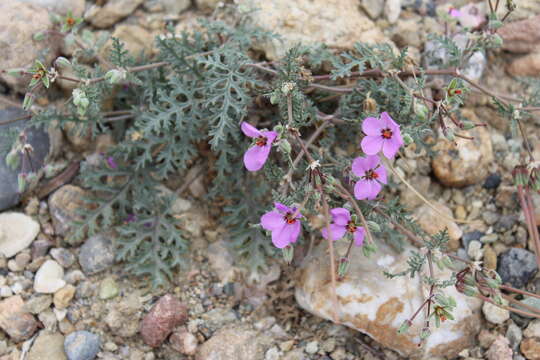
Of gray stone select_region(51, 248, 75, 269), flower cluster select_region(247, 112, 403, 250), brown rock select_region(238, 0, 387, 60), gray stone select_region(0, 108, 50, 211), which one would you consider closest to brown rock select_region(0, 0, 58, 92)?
gray stone select_region(0, 108, 50, 211)

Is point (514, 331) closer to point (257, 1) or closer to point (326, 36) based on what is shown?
point (326, 36)

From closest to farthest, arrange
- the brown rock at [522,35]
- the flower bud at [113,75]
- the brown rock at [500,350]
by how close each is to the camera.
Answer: the flower bud at [113,75] < the brown rock at [500,350] < the brown rock at [522,35]

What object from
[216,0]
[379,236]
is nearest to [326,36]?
[216,0]

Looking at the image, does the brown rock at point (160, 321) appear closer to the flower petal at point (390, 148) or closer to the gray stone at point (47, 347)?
the gray stone at point (47, 347)

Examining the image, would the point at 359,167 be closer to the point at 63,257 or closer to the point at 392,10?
the point at 392,10

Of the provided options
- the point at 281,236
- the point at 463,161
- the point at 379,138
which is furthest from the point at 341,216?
the point at 463,161

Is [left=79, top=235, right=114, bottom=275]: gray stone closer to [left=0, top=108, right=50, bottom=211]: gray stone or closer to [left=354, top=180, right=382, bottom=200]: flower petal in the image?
[left=0, top=108, right=50, bottom=211]: gray stone

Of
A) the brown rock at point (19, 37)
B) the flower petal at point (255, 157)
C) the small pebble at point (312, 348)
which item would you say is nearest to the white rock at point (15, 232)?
the brown rock at point (19, 37)
